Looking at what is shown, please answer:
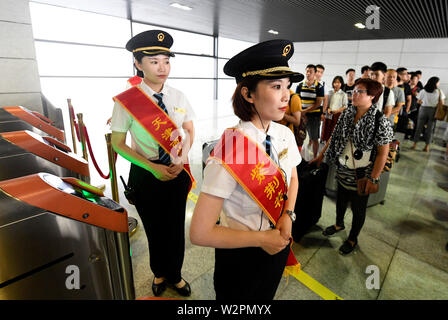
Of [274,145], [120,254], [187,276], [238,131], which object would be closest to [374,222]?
[187,276]

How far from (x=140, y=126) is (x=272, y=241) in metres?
1.10

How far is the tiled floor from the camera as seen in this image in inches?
78.2

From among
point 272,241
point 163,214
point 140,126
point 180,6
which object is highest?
point 180,6

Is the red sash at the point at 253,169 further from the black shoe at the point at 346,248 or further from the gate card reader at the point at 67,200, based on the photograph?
the black shoe at the point at 346,248

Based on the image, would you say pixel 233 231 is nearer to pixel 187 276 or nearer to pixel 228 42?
pixel 187 276

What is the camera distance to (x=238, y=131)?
95 cm

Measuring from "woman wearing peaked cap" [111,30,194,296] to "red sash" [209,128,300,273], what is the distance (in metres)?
0.78

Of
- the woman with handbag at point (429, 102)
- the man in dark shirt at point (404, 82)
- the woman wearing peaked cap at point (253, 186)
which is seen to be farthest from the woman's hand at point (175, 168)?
the woman with handbag at point (429, 102)

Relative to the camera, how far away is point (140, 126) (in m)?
1.56

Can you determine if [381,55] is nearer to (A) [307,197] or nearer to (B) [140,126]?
(A) [307,197]

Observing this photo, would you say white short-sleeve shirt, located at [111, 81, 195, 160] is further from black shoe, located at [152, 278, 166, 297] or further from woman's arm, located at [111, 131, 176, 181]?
black shoe, located at [152, 278, 166, 297]

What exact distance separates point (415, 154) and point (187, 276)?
20.0ft

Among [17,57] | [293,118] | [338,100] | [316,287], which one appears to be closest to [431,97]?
[338,100]

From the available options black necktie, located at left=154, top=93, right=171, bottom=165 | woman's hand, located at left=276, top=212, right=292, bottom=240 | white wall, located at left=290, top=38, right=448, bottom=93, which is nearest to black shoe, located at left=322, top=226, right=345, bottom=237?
woman's hand, located at left=276, top=212, right=292, bottom=240
